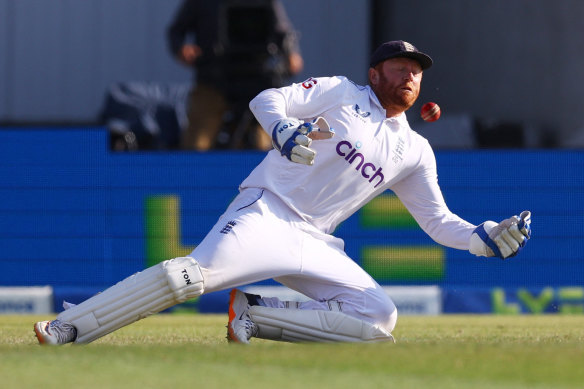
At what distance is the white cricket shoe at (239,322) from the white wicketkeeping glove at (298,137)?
2.04ft

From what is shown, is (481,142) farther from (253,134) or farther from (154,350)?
(154,350)

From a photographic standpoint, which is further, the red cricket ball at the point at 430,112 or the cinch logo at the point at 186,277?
the red cricket ball at the point at 430,112

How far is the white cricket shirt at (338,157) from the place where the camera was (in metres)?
4.40

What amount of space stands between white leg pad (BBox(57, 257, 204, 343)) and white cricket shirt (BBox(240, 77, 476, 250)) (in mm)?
595

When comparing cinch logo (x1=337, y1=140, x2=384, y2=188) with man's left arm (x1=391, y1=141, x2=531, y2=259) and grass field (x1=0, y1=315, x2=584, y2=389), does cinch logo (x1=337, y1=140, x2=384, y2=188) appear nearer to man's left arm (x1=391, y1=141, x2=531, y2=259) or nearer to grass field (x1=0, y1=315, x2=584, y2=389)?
man's left arm (x1=391, y1=141, x2=531, y2=259)

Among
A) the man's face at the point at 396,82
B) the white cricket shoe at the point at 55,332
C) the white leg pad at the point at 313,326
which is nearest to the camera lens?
the white cricket shoe at the point at 55,332

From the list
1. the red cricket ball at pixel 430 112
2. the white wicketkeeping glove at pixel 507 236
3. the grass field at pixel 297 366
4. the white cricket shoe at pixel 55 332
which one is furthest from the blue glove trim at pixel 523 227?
the white cricket shoe at pixel 55 332

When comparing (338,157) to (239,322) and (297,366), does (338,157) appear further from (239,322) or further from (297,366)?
(297,366)

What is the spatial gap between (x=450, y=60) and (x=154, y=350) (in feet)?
26.3

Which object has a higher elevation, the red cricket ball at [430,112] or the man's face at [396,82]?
the man's face at [396,82]

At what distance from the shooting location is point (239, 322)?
13.8 feet

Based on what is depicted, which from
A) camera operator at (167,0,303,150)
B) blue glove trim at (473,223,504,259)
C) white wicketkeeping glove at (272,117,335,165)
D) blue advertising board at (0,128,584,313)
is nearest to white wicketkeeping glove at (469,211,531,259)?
blue glove trim at (473,223,504,259)

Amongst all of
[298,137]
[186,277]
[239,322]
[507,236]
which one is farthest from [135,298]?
[507,236]

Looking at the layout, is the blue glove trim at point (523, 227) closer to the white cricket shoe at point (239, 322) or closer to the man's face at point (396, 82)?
the man's face at point (396, 82)
